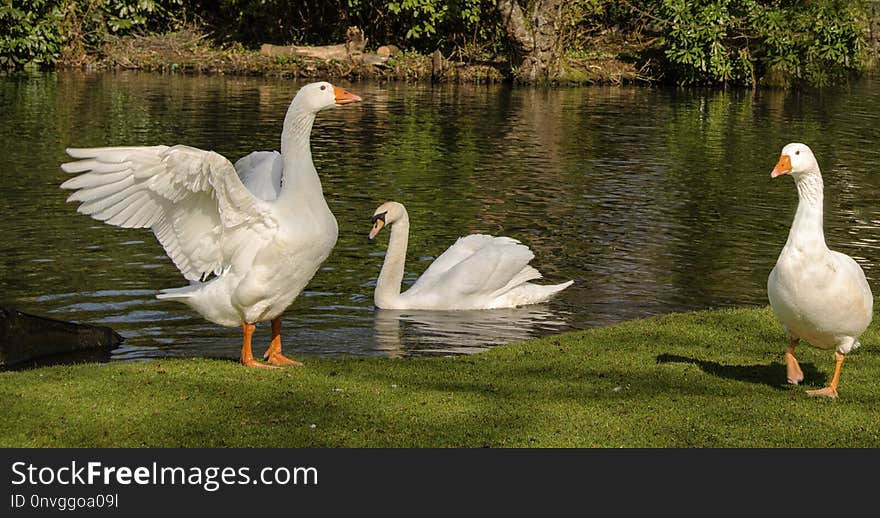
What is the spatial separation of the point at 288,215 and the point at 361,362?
1370 millimetres

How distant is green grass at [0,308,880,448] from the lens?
7.00 metres

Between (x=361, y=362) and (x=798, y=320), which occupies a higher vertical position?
(x=798, y=320)

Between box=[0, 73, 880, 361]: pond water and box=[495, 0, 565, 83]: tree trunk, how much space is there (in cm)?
231

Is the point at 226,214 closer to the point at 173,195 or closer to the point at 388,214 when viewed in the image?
the point at 173,195

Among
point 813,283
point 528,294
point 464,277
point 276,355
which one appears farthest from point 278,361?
point 528,294

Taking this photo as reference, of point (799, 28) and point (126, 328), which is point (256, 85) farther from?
point (126, 328)

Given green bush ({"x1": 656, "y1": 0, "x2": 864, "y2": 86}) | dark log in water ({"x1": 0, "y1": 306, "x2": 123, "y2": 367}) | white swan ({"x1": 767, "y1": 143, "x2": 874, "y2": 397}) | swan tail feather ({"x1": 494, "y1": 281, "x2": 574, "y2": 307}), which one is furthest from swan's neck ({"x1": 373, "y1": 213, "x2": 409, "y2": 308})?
green bush ({"x1": 656, "y1": 0, "x2": 864, "y2": 86})

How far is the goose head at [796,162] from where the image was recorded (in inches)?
305

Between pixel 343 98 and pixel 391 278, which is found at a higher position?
pixel 343 98

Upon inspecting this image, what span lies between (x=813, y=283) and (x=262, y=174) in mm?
4550

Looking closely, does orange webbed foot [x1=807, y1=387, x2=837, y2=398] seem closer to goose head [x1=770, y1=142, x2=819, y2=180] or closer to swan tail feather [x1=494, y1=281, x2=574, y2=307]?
goose head [x1=770, y1=142, x2=819, y2=180]

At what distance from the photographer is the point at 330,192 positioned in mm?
19875

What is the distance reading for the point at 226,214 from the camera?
8664 mm
